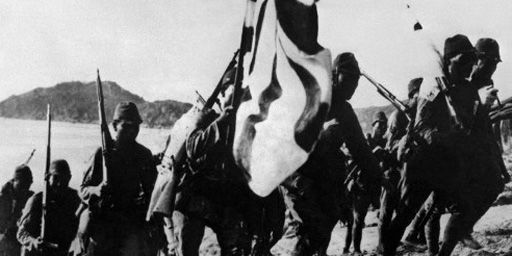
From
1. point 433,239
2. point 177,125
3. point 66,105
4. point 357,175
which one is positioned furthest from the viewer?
point 66,105

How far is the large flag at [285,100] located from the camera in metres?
3.87

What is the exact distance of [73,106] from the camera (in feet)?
29.9

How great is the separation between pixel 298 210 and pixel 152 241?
1600mm

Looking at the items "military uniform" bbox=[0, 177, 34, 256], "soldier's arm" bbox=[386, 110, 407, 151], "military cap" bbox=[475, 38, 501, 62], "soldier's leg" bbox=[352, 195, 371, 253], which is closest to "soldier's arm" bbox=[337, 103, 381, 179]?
"military cap" bbox=[475, 38, 501, 62]

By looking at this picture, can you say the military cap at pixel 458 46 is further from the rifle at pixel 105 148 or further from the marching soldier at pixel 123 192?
the rifle at pixel 105 148

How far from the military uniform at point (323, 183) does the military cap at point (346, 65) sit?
0.25 metres

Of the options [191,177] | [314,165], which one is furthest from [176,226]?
[314,165]

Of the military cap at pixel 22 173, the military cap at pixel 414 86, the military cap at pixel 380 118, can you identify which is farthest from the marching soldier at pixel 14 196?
the military cap at pixel 380 118

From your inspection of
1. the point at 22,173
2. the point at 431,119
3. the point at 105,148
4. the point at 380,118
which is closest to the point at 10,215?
the point at 22,173

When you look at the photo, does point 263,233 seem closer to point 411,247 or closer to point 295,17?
point 295,17

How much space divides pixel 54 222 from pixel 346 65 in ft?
11.0

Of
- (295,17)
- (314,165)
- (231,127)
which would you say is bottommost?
(314,165)

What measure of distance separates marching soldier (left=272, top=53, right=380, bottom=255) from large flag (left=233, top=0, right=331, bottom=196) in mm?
311

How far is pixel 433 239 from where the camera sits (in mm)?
5945
